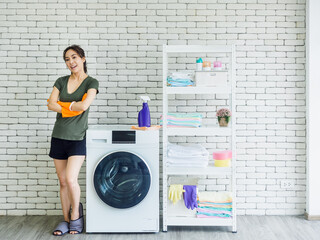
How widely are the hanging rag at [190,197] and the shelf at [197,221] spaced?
132mm

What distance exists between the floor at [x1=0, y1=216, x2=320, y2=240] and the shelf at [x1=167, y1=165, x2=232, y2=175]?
0.59 meters

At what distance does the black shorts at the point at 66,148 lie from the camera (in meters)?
3.20

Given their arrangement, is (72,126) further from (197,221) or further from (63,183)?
(197,221)

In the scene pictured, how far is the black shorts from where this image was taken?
10.5 feet

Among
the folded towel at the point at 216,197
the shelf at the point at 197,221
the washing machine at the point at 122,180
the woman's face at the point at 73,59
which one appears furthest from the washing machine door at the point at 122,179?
the woman's face at the point at 73,59

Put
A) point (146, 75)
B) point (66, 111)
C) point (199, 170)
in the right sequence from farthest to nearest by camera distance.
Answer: point (146, 75) → point (199, 170) → point (66, 111)

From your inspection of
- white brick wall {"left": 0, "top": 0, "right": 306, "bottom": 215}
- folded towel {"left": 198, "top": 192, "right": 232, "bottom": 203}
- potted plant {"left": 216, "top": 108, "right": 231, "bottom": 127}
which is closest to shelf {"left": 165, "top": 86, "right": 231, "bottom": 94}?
potted plant {"left": 216, "top": 108, "right": 231, "bottom": 127}

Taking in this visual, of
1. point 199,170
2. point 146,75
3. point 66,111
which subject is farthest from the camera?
point 146,75

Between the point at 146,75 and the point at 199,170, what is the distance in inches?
49.0

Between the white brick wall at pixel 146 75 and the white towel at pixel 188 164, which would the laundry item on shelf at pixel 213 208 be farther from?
the white brick wall at pixel 146 75

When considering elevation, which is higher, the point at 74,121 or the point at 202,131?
the point at 74,121

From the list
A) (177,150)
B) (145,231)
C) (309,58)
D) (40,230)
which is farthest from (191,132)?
(40,230)

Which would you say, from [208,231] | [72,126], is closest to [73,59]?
[72,126]

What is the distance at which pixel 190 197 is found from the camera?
325 cm
